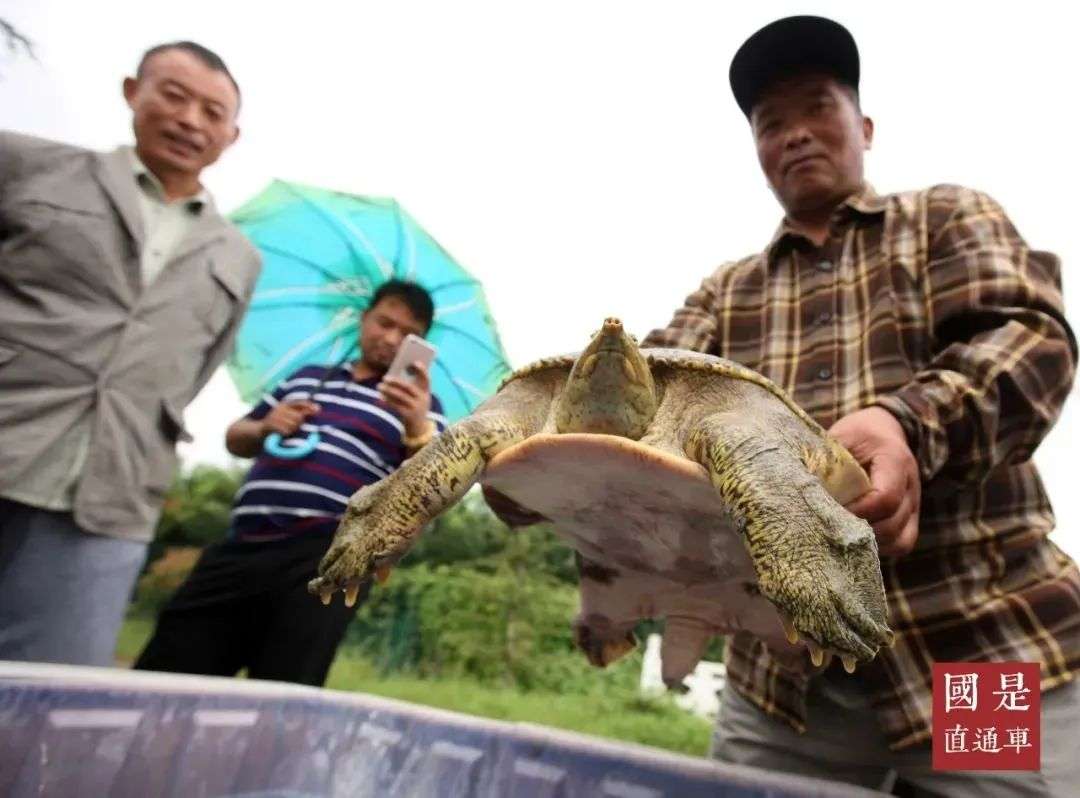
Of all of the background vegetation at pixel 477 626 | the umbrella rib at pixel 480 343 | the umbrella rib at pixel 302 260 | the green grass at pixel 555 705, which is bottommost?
the green grass at pixel 555 705

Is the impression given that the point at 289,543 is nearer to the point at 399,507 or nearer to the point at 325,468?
the point at 325,468

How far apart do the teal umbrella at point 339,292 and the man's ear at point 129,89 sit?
591 millimetres

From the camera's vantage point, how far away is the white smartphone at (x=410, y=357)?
184cm

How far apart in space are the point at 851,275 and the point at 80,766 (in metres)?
1.81

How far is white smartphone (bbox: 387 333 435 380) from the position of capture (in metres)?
1.84

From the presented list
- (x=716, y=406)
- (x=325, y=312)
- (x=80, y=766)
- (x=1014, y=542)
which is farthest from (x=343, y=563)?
(x=325, y=312)

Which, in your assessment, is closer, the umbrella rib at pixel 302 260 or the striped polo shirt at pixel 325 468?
the striped polo shirt at pixel 325 468

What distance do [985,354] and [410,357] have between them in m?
1.30

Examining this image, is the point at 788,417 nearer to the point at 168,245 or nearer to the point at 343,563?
the point at 343,563

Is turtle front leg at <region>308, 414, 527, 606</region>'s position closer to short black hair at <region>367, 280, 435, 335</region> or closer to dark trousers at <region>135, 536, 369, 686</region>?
dark trousers at <region>135, 536, 369, 686</region>

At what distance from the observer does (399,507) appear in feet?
3.07

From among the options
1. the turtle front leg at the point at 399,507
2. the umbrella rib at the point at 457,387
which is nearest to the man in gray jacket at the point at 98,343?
the umbrella rib at the point at 457,387

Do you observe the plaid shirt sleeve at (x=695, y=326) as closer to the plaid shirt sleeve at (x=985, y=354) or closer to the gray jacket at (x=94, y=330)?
the plaid shirt sleeve at (x=985, y=354)

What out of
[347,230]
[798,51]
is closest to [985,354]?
[798,51]
